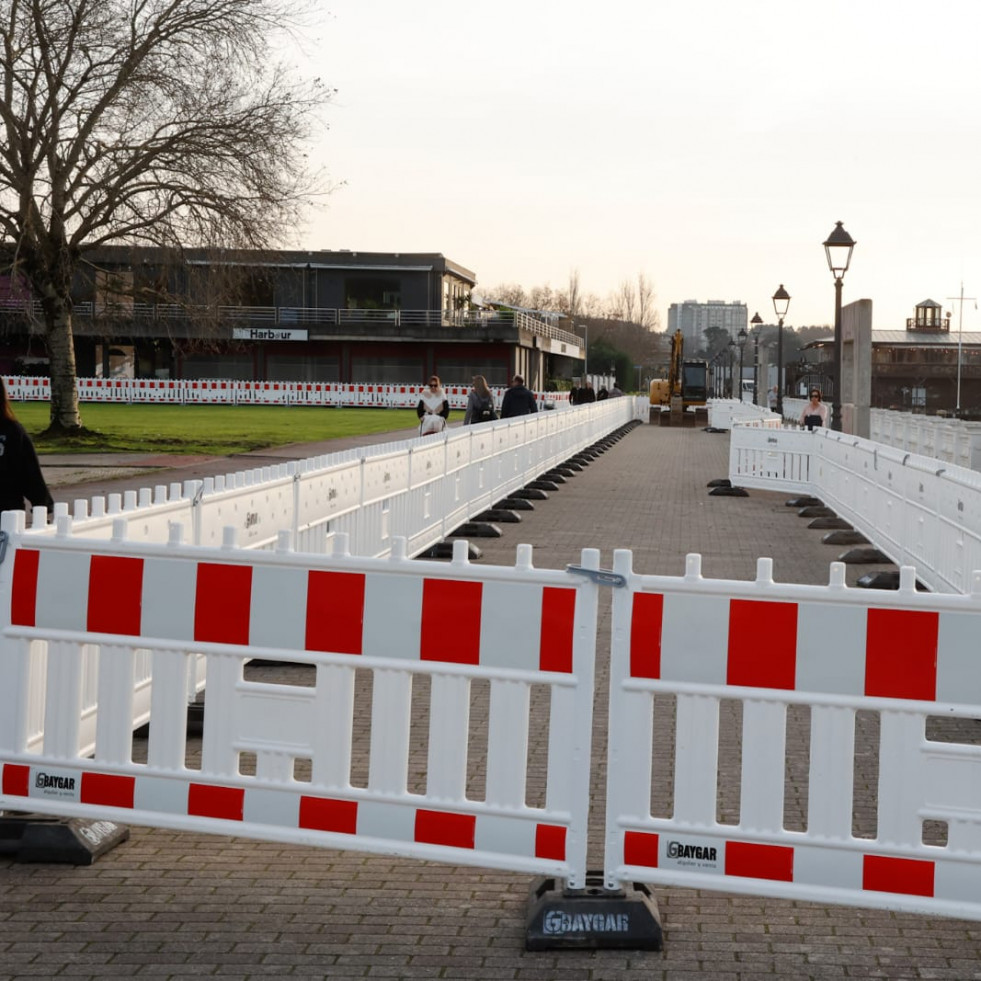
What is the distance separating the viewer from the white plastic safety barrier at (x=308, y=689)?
4664 millimetres

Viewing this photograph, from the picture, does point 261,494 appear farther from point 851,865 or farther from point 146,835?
point 851,865

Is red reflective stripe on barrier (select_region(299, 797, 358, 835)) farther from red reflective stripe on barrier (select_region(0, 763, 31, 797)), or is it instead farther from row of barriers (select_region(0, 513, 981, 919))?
red reflective stripe on barrier (select_region(0, 763, 31, 797))

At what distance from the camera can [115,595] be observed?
512 cm

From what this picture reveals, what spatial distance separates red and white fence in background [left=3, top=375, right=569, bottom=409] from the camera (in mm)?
69312

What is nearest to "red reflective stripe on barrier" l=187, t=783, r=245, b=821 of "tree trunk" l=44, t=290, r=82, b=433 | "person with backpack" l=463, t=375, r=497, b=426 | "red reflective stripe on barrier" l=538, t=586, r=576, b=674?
"red reflective stripe on barrier" l=538, t=586, r=576, b=674

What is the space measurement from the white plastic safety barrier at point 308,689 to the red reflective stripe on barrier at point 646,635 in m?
0.13

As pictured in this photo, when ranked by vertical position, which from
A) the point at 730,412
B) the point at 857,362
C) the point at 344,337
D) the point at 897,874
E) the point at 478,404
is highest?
the point at 344,337

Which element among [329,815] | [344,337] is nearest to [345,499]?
[329,815]

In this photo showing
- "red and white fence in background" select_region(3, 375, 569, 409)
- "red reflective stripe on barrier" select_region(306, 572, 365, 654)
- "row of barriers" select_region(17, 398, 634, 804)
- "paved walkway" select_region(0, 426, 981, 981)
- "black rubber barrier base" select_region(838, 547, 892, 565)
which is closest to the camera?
"paved walkway" select_region(0, 426, 981, 981)

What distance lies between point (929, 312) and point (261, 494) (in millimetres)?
141635

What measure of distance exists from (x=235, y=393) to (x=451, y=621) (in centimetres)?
6846

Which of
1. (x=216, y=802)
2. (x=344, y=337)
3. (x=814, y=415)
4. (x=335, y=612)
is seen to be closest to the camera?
(x=335, y=612)

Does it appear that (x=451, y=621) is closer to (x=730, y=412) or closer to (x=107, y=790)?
(x=107, y=790)

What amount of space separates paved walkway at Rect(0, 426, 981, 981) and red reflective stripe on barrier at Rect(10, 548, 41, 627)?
34.0 inches
